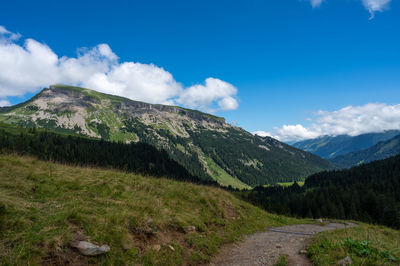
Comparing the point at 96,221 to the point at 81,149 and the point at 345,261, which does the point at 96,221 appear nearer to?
the point at 345,261

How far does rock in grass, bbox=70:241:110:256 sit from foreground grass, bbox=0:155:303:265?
0.59 ft

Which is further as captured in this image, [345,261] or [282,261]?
[282,261]

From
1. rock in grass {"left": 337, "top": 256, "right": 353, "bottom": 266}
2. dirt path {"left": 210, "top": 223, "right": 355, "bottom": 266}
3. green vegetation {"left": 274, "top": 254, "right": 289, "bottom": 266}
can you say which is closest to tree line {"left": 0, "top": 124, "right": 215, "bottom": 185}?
dirt path {"left": 210, "top": 223, "right": 355, "bottom": 266}

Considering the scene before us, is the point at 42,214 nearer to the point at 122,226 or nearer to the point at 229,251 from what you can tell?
the point at 122,226

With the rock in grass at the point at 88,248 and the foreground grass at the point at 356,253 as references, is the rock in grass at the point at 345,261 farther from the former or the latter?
the rock in grass at the point at 88,248

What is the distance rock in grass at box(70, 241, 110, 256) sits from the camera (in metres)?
7.24

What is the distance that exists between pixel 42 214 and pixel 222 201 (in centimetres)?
1561

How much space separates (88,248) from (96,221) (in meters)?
1.53

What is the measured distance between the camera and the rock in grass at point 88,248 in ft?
23.7

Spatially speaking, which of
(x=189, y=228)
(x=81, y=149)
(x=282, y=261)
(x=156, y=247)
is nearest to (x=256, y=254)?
(x=282, y=261)

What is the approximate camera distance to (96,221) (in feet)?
28.8

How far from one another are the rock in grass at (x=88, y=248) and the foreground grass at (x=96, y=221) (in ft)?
0.59

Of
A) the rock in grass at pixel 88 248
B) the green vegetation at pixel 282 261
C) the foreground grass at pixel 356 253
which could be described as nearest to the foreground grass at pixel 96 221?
the rock in grass at pixel 88 248

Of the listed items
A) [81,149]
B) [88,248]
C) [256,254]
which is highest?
[88,248]
